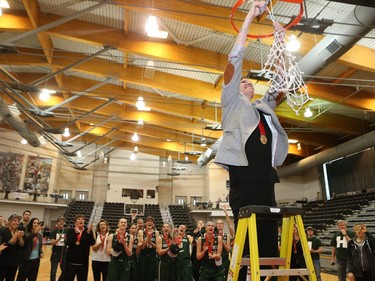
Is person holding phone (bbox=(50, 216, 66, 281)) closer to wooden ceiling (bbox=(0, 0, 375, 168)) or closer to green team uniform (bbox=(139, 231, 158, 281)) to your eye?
green team uniform (bbox=(139, 231, 158, 281))

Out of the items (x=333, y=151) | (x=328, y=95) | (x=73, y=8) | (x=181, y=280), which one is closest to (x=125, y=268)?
(x=181, y=280)

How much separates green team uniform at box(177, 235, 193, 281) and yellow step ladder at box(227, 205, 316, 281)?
257 inches

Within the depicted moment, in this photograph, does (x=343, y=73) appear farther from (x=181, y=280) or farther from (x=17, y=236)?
(x=17, y=236)

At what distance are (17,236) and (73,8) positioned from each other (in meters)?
7.20

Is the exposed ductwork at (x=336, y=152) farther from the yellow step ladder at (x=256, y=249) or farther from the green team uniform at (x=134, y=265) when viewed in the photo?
the yellow step ladder at (x=256, y=249)

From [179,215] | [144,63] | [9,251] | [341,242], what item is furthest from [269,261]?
[179,215]

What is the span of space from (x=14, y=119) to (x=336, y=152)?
17025mm

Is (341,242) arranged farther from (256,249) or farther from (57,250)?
(256,249)

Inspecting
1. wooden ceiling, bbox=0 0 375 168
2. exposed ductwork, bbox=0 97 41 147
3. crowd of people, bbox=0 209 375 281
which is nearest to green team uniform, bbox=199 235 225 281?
crowd of people, bbox=0 209 375 281

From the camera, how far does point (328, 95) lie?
469 inches

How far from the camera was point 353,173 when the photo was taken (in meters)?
21.2

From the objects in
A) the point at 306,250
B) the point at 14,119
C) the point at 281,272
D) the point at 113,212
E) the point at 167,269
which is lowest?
the point at 167,269

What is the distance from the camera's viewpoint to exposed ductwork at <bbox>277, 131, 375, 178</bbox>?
15.9 metres

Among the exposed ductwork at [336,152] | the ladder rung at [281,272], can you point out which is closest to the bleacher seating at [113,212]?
the exposed ductwork at [336,152]
